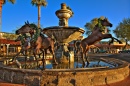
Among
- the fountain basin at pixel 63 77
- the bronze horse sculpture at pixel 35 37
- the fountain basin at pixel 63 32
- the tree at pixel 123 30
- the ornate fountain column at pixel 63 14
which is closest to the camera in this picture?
the fountain basin at pixel 63 77

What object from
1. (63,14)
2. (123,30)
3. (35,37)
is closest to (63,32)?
(63,14)

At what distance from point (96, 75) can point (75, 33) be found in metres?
5.51

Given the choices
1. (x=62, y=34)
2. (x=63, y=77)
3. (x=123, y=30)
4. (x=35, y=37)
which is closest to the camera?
(x=63, y=77)

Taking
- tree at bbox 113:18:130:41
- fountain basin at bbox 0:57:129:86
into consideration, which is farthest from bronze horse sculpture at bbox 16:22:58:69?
tree at bbox 113:18:130:41

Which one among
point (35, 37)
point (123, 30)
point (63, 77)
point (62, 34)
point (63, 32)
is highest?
point (123, 30)

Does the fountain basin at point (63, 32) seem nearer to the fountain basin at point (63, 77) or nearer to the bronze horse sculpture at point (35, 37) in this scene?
the bronze horse sculpture at point (35, 37)

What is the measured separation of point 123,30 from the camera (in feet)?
153

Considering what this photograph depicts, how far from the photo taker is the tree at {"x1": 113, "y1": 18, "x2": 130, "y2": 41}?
149ft

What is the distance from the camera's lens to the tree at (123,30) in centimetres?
4546

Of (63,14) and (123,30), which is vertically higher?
(123,30)

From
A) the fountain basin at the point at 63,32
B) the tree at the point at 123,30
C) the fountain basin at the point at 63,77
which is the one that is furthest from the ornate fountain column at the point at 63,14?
the tree at the point at 123,30

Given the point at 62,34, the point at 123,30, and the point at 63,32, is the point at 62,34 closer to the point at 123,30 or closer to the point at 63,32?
the point at 63,32

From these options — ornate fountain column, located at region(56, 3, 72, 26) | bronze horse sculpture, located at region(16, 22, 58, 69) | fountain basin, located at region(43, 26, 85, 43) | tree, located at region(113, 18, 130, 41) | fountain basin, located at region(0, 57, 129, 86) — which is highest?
tree, located at region(113, 18, 130, 41)

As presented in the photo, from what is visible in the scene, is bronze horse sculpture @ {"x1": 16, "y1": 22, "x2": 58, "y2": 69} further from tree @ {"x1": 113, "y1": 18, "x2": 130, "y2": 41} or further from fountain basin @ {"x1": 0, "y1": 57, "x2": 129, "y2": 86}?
tree @ {"x1": 113, "y1": 18, "x2": 130, "y2": 41}
